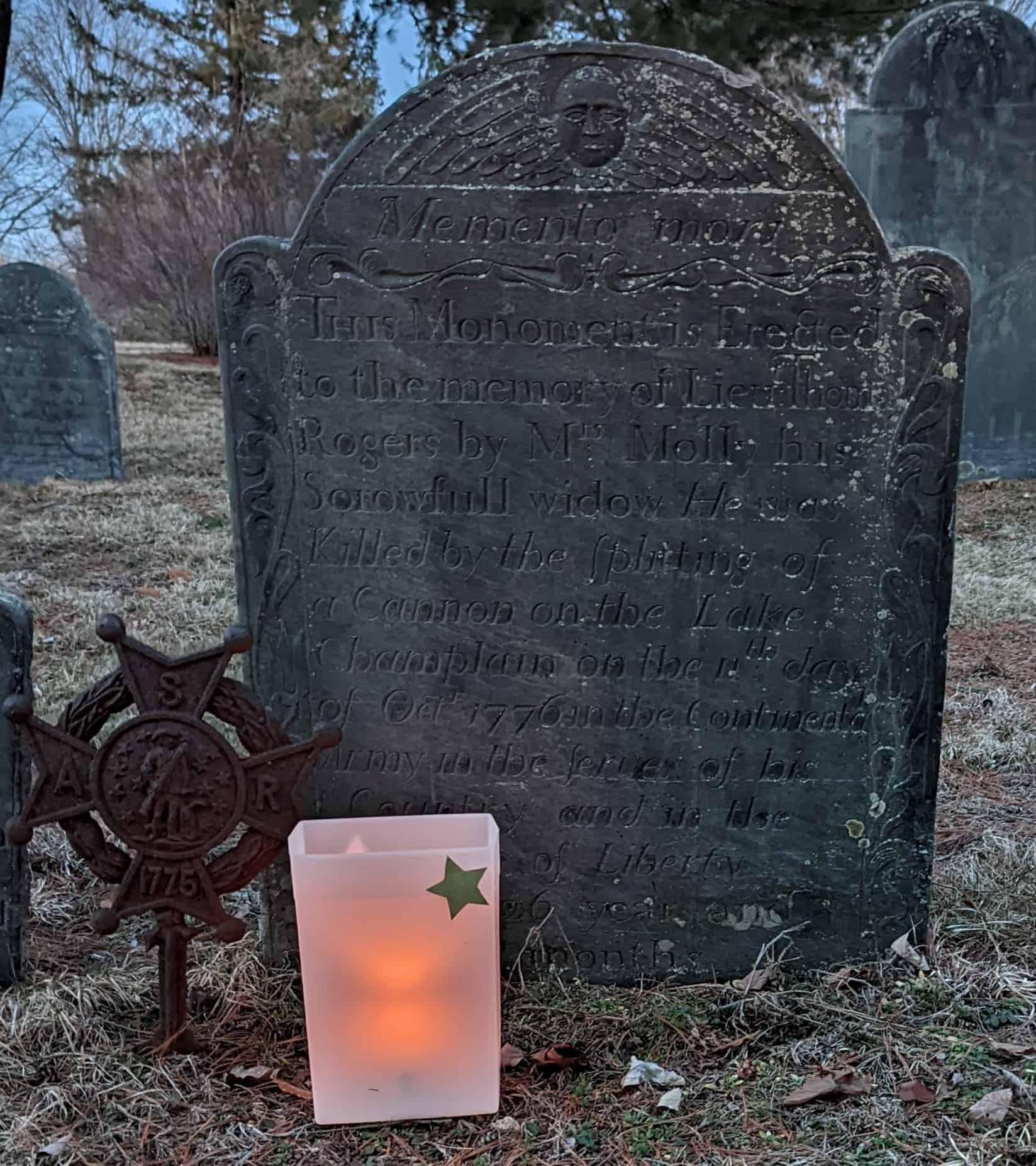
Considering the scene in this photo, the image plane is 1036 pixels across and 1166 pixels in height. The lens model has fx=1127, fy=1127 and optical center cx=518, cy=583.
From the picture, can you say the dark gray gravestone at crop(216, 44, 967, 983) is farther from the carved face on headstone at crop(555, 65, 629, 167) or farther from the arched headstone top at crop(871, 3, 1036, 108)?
the arched headstone top at crop(871, 3, 1036, 108)

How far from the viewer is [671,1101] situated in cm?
236

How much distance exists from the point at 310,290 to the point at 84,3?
76.7ft

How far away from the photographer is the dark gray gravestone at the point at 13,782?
2562 millimetres

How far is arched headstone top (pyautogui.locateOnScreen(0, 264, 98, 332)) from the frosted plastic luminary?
7.86 metres

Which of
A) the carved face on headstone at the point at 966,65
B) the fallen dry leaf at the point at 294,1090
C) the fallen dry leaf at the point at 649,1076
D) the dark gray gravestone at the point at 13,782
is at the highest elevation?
the carved face on headstone at the point at 966,65

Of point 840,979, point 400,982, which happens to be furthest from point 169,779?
Result: point 840,979

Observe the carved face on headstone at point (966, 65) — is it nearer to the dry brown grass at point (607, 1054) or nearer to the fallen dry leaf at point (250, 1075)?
the dry brown grass at point (607, 1054)

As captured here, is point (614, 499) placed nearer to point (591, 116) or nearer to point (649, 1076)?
point (591, 116)

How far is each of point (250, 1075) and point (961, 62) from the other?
28.1ft

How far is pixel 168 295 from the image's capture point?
17578 mm

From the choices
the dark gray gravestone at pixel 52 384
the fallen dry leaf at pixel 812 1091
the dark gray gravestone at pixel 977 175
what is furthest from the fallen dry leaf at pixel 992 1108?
the dark gray gravestone at pixel 52 384

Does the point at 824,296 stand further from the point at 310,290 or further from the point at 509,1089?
the point at 509,1089

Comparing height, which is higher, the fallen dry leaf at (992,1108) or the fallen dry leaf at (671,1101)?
the fallen dry leaf at (992,1108)

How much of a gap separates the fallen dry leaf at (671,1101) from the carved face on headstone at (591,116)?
2037 millimetres
